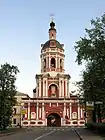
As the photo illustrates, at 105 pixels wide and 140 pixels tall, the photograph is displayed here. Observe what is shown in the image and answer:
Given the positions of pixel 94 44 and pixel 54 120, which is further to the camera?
pixel 54 120

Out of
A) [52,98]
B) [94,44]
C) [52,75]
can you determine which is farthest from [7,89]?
[52,75]

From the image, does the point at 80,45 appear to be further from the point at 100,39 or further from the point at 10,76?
the point at 10,76

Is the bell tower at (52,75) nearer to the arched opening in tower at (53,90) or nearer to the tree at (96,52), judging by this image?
the arched opening in tower at (53,90)

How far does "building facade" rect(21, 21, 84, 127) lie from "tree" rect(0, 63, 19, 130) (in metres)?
41.6

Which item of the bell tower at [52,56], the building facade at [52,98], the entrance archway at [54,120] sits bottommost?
the entrance archway at [54,120]

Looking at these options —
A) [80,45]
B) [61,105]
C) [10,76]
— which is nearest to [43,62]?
[61,105]

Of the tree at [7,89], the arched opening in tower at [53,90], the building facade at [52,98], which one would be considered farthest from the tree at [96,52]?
the arched opening in tower at [53,90]

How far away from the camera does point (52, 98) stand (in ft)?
309

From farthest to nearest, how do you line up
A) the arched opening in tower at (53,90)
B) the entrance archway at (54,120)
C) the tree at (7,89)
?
the arched opening in tower at (53,90) → the entrance archway at (54,120) → the tree at (7,89)

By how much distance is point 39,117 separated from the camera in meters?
92.1

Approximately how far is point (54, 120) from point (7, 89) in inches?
2153

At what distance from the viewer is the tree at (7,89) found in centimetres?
4675

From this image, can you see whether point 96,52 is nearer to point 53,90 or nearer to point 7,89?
point 7,89

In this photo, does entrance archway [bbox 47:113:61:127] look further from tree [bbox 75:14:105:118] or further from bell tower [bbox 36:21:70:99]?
tree [bbox 75:14:105:118]
